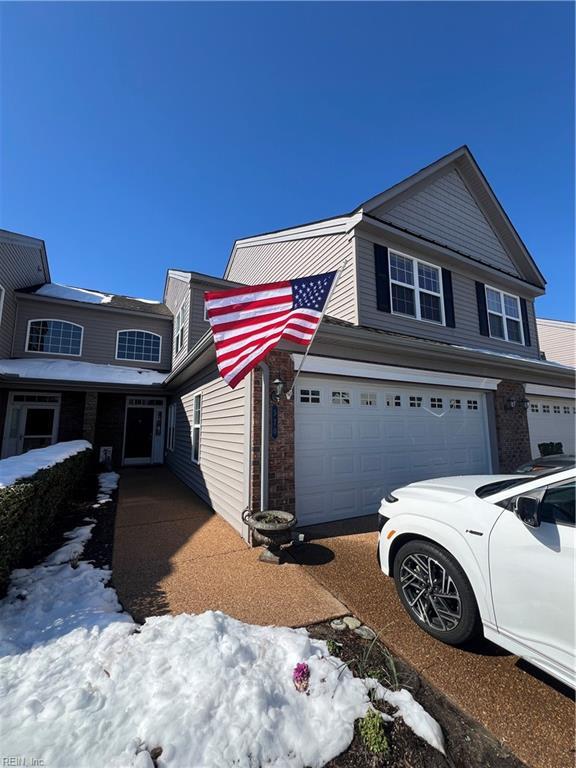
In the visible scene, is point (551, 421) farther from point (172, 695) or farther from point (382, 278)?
point (172, 695)

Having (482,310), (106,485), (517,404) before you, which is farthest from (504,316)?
(106,485)

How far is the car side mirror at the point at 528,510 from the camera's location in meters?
2.25

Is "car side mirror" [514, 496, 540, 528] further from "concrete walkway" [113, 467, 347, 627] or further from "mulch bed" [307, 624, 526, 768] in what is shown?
"concrete walkway" [113, 467, 347, 627]

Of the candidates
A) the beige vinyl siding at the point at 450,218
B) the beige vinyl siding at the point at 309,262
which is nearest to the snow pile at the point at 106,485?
the beige vinyl siding at the point at 309,262

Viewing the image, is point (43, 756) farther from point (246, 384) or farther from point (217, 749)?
point (246, 384)

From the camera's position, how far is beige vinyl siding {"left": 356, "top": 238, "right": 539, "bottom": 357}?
7.75 m

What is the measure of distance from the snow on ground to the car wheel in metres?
0.79

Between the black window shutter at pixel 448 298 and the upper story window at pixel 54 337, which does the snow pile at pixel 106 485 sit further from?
the black window shutter at pixel 448 298

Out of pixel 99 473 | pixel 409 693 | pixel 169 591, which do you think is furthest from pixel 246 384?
pixel 99 473

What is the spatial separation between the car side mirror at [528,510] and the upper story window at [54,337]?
1554cm

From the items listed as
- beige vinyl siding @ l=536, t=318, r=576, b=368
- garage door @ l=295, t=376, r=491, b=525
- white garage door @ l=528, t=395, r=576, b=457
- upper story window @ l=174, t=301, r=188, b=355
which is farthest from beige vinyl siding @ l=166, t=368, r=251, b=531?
beige vinyl siding @ l=536, t=318, r=576, b=368

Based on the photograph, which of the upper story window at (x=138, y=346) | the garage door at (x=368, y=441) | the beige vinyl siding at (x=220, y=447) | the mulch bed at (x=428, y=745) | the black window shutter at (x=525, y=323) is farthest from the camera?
the upper story window at (x=138, y=346)

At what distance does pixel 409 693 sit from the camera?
234cm

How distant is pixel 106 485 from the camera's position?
9.61 metres
